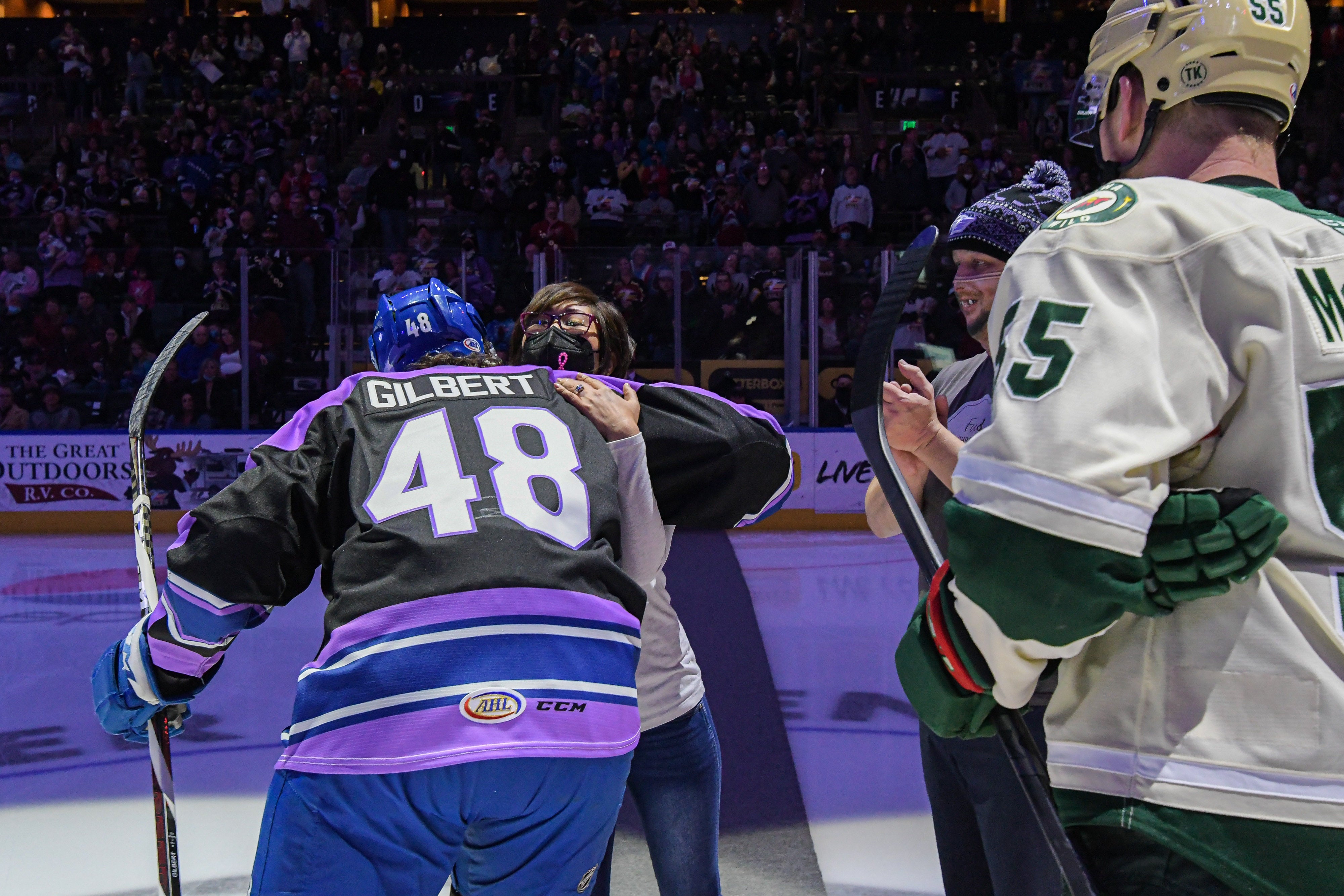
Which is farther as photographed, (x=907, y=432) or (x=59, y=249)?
(x=59, y=249)

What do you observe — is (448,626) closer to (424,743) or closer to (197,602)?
(424,743)

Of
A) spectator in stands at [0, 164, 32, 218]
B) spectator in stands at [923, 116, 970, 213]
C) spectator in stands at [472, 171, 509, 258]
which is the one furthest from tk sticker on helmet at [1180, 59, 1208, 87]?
spectator in stands at [0, 164, 32, 218]

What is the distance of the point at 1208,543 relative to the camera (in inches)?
34.1

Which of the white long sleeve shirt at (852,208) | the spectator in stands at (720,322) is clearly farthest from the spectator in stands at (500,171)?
the spectator in stands at (720,322)

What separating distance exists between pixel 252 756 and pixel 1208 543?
3.13 m

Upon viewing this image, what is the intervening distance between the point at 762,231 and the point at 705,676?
285 inches

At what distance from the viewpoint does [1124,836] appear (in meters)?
0.93

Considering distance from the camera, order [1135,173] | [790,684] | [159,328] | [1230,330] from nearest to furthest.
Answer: [1230,330]
[1135,173]
[790,684]
[159,328]

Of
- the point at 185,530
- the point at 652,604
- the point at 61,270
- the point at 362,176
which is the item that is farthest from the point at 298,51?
the point at 185,530

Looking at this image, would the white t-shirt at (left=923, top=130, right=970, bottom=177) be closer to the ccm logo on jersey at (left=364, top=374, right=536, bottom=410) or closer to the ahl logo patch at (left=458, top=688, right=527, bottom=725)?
the ccm logo on jersey at (left=364, top=374, right=536, bottom=410)

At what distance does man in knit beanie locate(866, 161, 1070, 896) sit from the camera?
5.37 ft

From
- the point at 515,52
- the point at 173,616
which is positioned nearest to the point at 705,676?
the point at 173,616

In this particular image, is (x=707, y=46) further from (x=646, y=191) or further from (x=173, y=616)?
(x=173, y=616)

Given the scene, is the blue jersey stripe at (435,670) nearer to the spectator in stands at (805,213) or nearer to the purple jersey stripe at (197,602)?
the purple jersey stripe at (197,602)
